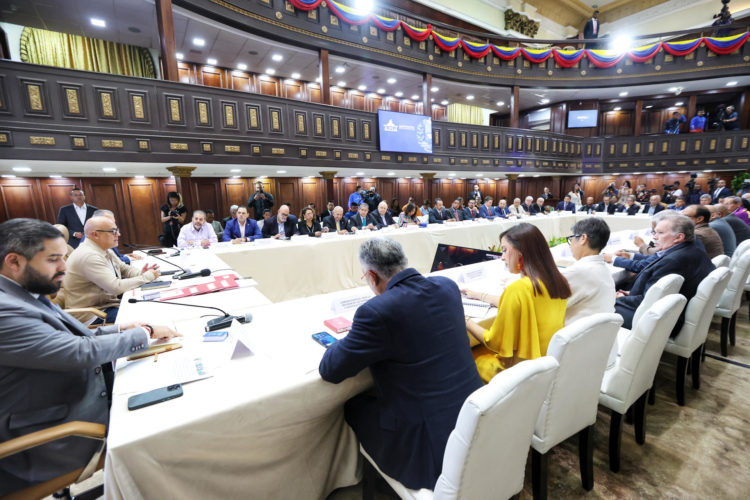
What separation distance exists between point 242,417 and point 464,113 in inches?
676

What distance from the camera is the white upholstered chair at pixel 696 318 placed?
218 centimetres

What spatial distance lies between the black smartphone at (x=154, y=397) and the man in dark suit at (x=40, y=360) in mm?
280

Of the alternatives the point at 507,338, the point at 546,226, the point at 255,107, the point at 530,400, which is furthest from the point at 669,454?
the point at 255,107

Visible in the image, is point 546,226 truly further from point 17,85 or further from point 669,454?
point 17,85

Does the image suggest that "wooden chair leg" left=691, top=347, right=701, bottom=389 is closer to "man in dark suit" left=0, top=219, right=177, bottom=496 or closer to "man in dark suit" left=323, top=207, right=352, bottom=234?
"man in dark suit" left=0, top=219, right=177, bottom=496

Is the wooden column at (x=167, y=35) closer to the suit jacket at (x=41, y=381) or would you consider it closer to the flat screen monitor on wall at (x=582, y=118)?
the suit jacket at (x=41, y=381)

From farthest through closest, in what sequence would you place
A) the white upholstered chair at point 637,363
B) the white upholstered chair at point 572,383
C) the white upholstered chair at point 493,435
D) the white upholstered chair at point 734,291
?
the white upholstered chair at point 734,291 < the white upholstered chair at point 637,363 < the white upholstered chair at point 572,383 < the white upholstered chair at point 493,435

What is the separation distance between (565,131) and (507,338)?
15729 mm

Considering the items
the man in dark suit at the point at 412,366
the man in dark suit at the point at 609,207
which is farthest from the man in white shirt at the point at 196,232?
the man in dark suit at the point at 609,207

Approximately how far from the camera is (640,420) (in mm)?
1971

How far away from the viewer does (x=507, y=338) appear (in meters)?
1.55

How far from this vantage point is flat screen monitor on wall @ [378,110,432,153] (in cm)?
867

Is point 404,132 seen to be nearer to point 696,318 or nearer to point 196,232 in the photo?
point 196,232

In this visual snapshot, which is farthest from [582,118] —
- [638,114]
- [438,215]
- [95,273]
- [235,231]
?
[95,273]
